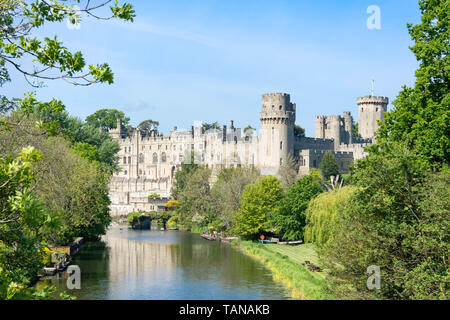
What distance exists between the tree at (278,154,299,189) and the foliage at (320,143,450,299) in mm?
45072

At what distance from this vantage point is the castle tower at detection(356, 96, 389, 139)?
92375 millimetres

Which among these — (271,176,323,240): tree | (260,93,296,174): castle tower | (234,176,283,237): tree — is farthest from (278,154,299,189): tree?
(271,176,323,240): tree

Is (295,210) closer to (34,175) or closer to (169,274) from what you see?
(169,274)

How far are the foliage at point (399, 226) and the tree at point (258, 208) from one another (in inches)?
1056

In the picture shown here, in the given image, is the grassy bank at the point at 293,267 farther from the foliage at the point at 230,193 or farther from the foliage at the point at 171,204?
the foliage at the point at 171,204

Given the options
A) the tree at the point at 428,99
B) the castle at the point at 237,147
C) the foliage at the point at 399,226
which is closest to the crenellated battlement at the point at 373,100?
the castle at the point at 237,147

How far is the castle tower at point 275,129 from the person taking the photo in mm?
72938

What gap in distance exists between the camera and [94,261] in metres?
33.6

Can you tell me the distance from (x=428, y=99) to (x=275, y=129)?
5271 centimetres

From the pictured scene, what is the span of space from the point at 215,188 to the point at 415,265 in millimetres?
43564

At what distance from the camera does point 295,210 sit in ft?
135

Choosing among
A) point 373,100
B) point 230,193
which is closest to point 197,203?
point 230,193

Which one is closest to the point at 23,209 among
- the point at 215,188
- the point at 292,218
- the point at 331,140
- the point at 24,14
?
the point at 24,14

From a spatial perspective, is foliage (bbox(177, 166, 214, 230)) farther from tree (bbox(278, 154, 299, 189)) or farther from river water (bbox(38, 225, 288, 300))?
river water (bbox(38, 225, 288, 300))
